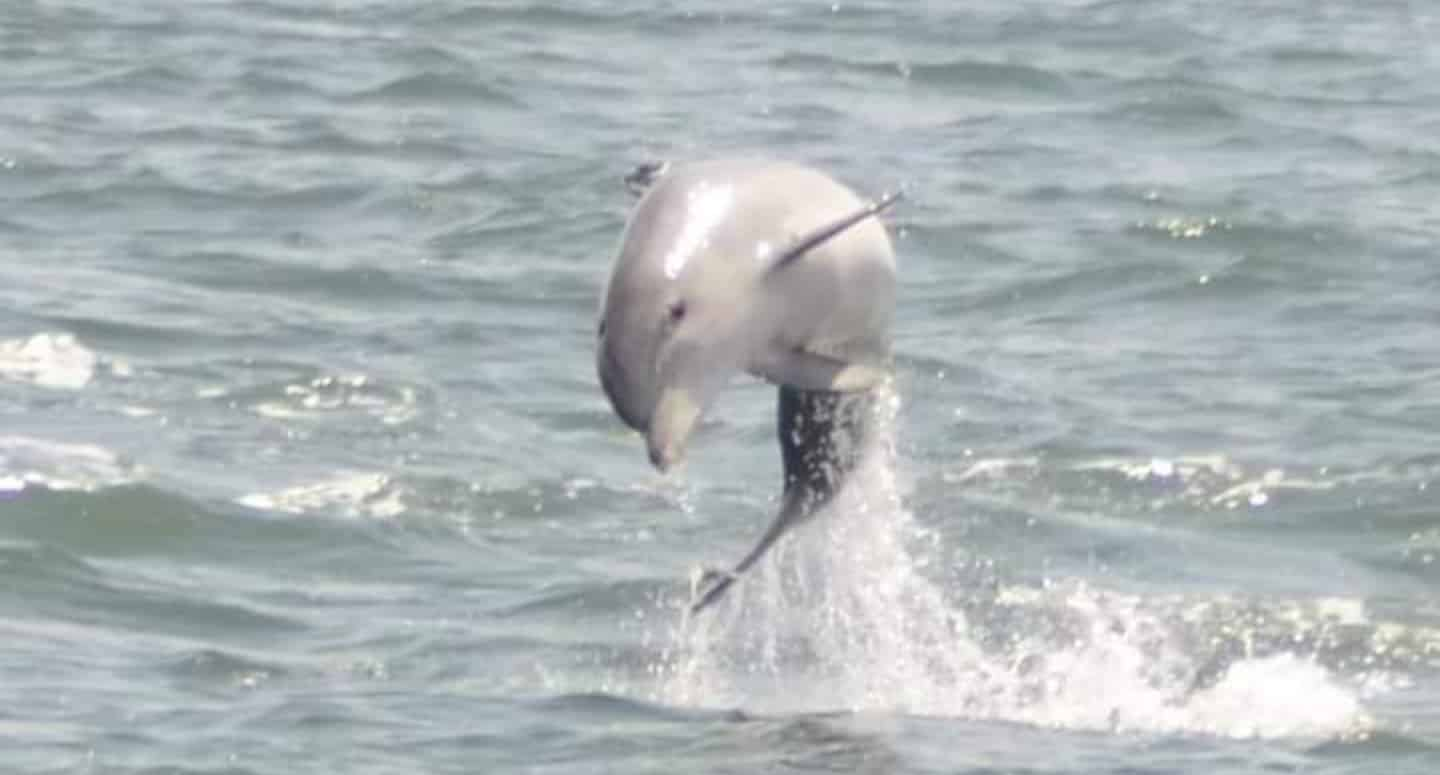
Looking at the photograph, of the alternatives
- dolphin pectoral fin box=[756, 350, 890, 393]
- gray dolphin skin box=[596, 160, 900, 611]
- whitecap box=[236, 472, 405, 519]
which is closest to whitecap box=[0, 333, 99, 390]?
whitecap box=[236, 472, 405, 519]

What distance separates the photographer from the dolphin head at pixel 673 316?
7.94 m

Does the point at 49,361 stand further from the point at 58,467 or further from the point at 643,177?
the point at 643,177

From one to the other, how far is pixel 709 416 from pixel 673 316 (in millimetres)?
7239

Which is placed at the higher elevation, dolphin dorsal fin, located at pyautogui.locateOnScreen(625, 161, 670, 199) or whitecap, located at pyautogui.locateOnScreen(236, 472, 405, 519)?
dolphin dorsal fin, located at pyautogui.locateOnScreen(625, 161, 670, 199)

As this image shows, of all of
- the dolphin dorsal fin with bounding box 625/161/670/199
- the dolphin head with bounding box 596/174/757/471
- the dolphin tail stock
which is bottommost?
the dolphin tail stock

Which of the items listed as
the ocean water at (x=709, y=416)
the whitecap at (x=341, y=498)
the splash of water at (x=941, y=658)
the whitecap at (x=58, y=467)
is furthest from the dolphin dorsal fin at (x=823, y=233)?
the whitecap at (x=58, y=467)

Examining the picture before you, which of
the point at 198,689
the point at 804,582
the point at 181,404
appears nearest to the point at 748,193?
the point at 198,689

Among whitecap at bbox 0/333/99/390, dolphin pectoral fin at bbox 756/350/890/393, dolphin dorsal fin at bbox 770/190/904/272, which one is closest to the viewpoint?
dolphin dorsal fin at bbox 770/190/904/272

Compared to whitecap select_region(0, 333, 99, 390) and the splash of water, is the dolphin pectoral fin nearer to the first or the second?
the splash of water

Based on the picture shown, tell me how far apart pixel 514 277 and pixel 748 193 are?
1008cm

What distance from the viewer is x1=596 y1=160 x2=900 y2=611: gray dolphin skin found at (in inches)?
313

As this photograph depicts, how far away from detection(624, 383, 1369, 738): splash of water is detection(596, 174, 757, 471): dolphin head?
1.78 meters

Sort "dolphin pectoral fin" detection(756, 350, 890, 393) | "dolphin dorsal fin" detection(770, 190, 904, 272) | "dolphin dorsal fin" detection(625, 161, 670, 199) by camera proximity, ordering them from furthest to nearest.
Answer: "dolphin dorsal fin" detection(625, 161, 670, 199) < "dolphin pectoral fin" detection(756, 350, 890, 393) < "dolphin dorsal fin" detection(770, 190, 904, 272)


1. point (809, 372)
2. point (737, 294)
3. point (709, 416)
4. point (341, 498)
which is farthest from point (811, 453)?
point (709, 416)
